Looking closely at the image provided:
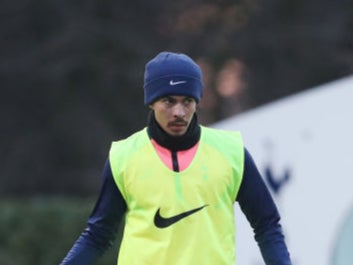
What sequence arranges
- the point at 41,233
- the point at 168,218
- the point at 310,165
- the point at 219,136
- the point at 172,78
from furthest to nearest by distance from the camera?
the point at 41,233 → the point at 310,165 → the point at 219,136 → the point at 172,78 → the point at 168,218

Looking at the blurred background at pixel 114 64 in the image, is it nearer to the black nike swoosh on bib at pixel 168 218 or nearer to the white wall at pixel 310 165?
the white wall at pixel 310 165

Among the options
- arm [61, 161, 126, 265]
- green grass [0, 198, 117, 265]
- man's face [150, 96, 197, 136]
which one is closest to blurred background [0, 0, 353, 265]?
green grass [0, 198, 117, 265]

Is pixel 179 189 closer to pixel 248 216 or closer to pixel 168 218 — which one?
pixel 168 218

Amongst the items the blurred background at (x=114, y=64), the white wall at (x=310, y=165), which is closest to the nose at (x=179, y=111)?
the white wall at (x=310, y=165)

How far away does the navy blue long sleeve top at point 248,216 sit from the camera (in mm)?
5562

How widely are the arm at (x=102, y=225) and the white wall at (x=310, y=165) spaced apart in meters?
3.33

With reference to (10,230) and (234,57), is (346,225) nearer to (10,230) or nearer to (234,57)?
(10,230)

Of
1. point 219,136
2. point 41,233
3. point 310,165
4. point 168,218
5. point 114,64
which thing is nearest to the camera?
point 168,218

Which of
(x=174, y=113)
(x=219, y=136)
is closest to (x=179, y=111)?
(x=174, y=113)

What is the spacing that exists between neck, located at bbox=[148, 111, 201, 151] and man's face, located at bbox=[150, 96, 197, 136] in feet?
0.07

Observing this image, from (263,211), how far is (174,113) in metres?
0.49

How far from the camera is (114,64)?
850 inches

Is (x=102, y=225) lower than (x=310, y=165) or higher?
lower

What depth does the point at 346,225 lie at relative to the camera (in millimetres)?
8867
